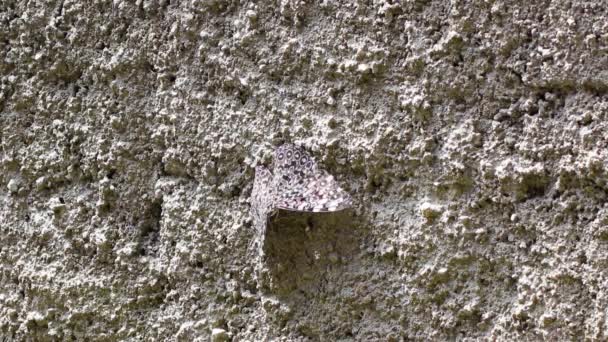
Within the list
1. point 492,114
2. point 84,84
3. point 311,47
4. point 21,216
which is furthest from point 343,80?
point 21,216

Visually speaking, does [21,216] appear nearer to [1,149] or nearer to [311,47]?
[1,149]

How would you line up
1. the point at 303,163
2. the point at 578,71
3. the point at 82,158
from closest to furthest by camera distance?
the point at 578,71 → the point at 303,163 → the point at 82,158

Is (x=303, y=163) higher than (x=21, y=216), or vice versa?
(x=303, y=163)
